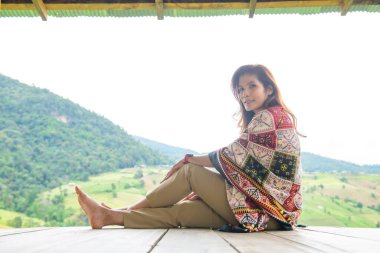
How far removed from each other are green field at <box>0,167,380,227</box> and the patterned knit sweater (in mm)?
25220

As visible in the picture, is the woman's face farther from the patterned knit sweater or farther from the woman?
the patterned knit sweater

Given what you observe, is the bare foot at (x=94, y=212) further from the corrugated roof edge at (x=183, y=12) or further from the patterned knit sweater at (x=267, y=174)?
the corrugated roof edge at (x=183, y=12)

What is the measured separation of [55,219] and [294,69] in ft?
128

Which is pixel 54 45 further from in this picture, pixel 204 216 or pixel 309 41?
pixel 204 216

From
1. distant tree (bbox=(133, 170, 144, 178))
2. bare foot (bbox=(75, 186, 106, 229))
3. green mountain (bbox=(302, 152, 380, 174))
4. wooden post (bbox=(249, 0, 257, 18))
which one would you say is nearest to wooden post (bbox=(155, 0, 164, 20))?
wooden post (bbox=(249, 0, 257, 18))

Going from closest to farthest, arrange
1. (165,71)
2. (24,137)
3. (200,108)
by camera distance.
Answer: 1. (24,137)
2. (200,108)
3. (165,71)

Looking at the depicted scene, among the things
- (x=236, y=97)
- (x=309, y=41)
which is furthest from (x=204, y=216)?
(x=309, y=41)

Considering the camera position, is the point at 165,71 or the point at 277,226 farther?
the point at 165,71

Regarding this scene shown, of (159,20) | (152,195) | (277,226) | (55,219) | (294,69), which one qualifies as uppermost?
(294,69)

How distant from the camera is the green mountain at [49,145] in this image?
28656mm

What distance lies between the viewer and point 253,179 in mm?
1776

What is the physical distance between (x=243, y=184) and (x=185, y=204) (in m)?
0.36

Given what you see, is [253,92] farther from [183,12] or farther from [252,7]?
[183,12]

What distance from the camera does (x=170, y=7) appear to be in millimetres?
2715
